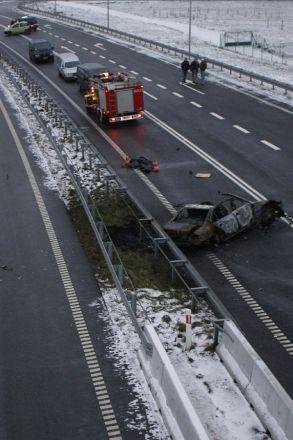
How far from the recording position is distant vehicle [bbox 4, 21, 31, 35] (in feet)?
235

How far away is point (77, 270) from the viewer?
17.1 m

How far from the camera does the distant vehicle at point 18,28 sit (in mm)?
71750

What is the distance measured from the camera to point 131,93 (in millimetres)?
32469

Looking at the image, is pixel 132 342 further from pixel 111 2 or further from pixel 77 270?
pixel 111 2

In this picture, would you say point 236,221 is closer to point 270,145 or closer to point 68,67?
point 270,145

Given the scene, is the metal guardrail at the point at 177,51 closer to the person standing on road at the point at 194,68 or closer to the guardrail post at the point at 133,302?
the person standing on road at the point at 194,68

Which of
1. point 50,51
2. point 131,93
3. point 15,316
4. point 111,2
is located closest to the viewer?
point 15,316

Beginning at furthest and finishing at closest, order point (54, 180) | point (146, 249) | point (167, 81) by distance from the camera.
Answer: point (167, 81)
point (54, 180)
point (146, 249)

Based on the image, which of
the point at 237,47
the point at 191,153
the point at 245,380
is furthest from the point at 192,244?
the point at 237,47

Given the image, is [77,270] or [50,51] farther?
[50,51]

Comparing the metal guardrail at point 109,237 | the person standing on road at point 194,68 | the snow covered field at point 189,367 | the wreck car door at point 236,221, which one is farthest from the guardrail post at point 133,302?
the person standing on road at point 194,68

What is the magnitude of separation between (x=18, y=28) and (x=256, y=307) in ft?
210

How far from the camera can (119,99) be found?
107ft

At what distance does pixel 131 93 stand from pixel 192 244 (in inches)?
634
